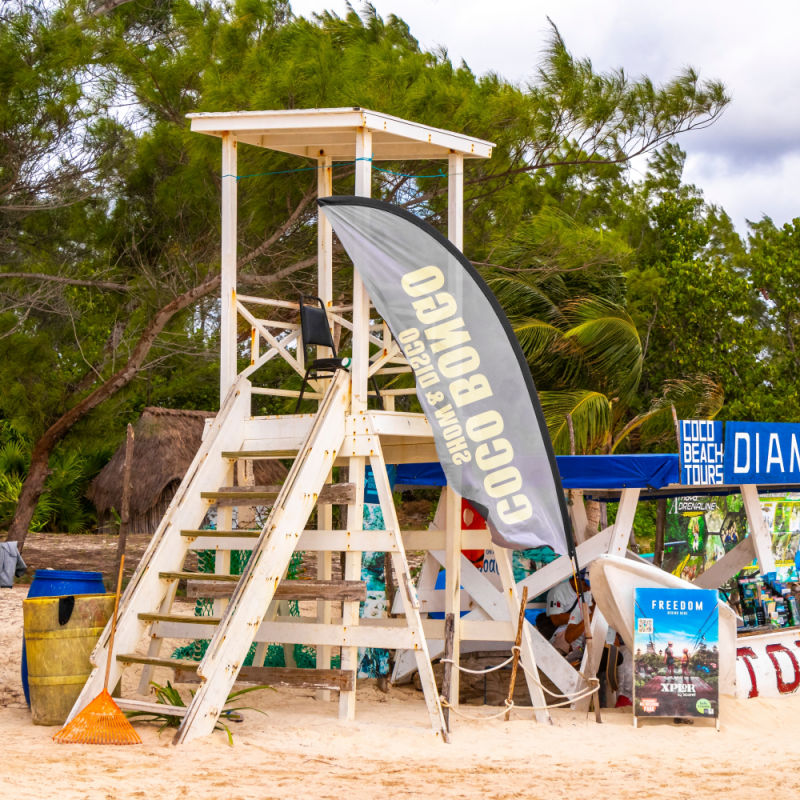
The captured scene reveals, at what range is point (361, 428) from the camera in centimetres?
806

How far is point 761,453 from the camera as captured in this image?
9516 mm

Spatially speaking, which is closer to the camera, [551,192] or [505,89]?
[505,89]

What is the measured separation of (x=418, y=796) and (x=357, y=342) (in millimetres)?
3353

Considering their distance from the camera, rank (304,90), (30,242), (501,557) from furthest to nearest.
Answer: (30,242), (304,90), (501,557)

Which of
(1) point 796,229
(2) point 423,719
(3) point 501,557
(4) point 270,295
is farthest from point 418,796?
(1) point 796,229

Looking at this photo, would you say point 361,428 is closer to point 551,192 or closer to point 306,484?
point 306,484

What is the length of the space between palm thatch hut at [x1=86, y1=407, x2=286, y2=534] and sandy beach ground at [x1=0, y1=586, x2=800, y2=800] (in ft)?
39.3

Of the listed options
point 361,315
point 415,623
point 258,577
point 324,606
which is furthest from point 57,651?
point 361,315

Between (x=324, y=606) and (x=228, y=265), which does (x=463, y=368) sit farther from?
(x=324, y=606)

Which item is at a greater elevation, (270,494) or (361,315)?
(361,315)

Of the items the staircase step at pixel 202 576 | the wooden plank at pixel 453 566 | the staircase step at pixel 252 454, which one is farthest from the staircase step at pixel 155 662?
the wooden plank at pixel 453 566

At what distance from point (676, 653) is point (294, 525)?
9.40 feet

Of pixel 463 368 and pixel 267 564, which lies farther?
pixel 463 368

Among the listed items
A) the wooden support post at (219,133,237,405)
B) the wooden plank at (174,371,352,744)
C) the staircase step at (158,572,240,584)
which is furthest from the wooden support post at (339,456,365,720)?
the wooden support post at (219,133,237,405)
